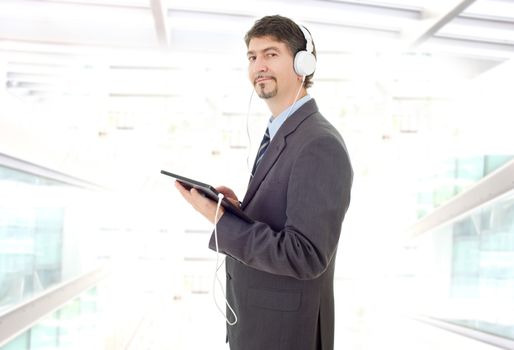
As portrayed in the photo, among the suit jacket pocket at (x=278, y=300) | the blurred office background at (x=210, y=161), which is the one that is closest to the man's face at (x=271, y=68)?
the blurred office background at (x=210, y=161)

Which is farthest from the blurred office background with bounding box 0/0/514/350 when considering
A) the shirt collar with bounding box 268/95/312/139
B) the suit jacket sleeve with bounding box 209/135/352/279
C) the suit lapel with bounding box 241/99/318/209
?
the suit jacket sleeve with bounding box 209/135/352/279

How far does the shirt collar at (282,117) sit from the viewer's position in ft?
6.60

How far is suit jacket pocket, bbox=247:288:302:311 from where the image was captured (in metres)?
1.79

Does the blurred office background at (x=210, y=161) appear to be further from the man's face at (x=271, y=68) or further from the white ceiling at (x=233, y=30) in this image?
the man's face at (x=271, y=68)

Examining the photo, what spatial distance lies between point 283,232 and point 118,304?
465cm

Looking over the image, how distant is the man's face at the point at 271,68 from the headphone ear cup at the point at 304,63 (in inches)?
1.1

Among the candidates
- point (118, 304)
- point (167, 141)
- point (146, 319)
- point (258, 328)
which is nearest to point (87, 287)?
point (118, 304)

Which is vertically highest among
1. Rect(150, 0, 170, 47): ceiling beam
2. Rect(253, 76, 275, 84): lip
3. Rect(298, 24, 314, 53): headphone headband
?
Rect(150, 0, 170, 47): ceiling beam

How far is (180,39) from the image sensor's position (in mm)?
4824

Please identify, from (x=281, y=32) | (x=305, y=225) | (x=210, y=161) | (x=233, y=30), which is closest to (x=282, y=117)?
(x=281, y=32)

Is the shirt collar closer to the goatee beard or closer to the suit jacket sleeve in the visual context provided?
the goatee beard

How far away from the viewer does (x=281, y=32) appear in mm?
2010

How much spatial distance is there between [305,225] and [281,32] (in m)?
0.66

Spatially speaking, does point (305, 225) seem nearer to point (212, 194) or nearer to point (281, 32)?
point (212, 194)
